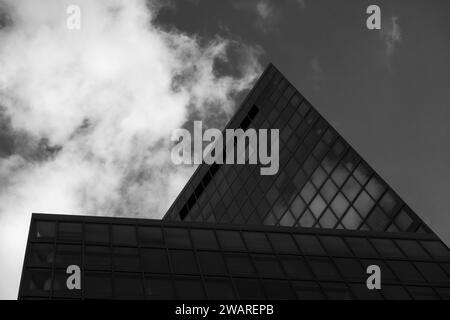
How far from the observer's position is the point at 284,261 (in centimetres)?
3250

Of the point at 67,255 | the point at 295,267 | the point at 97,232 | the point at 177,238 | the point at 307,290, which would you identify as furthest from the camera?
the point at 177,238

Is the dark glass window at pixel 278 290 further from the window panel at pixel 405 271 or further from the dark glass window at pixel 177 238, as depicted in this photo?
the window panel at pixel 405 271

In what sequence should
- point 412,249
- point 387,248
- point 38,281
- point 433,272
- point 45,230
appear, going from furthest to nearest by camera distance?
point 412,249, point 387,248, point 433,272, point 45,230, point 38,281

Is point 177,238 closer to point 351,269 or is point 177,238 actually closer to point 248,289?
point 248,289

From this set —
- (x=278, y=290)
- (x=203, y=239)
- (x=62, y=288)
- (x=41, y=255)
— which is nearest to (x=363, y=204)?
(x=203, y=239)

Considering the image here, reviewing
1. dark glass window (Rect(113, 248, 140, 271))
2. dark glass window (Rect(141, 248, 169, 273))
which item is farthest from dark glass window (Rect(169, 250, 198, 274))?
dark glass window (Rect(113, 248, 140, 271))

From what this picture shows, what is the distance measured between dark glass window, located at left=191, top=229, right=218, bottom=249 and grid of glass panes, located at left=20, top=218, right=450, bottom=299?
6 cm

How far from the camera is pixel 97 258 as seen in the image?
29.7 meters

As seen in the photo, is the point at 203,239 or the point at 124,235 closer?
the point at 124,235

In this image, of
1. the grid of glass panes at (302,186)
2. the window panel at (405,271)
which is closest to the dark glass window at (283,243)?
the window panel at (405,271)

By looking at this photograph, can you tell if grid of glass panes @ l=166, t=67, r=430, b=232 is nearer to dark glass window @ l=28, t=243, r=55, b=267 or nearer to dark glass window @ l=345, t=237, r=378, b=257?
dark glass window @ l=345, t=237, r=378, b=257

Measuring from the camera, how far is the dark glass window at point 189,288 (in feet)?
91.1

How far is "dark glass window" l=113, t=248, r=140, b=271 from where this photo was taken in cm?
2920

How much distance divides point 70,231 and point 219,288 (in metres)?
8.43
